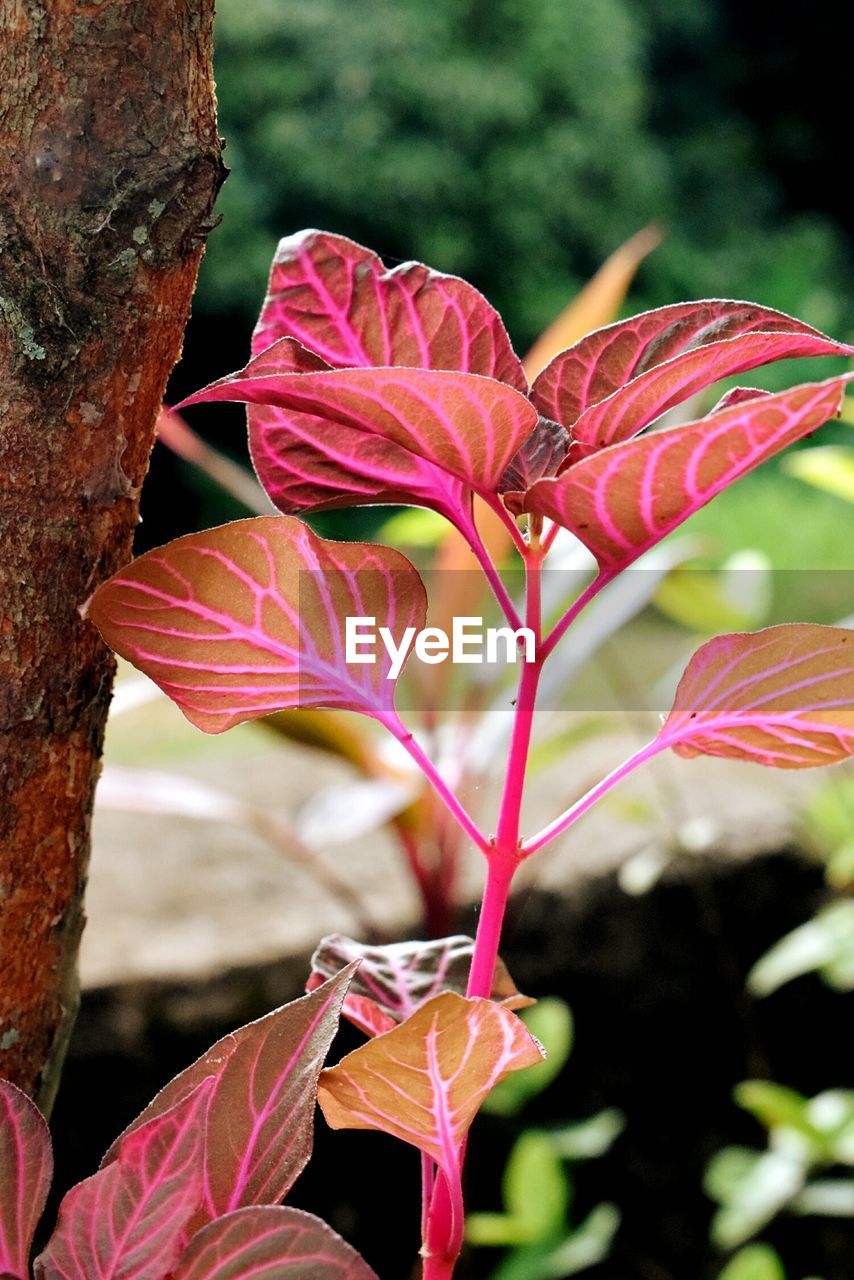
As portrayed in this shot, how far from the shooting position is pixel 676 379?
0.25 m

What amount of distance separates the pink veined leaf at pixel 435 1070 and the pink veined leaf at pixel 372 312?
0.48 feet

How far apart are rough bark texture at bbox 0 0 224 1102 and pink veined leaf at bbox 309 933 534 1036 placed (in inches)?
3.0

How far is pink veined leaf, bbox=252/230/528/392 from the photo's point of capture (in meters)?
0.28

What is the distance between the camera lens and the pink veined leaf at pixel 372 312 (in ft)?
0.92

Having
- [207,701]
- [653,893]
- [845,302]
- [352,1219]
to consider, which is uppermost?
[845,302]

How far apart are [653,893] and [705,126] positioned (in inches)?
246

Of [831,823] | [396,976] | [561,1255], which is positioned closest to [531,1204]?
[561,1255]

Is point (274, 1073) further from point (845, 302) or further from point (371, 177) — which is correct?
point (845, 302)

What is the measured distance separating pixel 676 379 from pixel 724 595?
80 cm

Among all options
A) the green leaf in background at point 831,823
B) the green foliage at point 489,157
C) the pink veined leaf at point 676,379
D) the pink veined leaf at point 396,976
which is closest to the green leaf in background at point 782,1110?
the green leaf in background at point 831,823

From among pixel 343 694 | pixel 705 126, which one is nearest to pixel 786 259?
pixel 705 126

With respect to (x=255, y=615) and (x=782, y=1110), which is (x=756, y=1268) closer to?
(x=782, y=1110)

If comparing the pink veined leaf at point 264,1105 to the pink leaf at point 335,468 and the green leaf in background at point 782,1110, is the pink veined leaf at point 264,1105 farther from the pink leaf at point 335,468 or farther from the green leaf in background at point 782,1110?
the green leaf in background at point 782,1110

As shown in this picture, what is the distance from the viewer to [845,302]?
6.04 m
